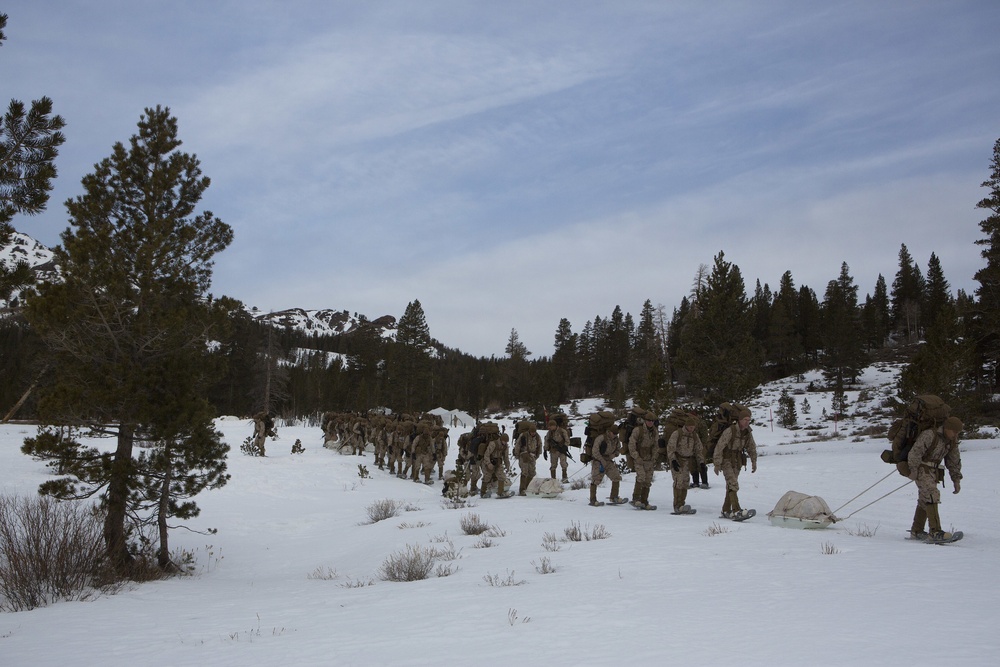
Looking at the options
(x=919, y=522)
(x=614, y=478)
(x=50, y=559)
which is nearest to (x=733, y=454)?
(x=919, y=522)

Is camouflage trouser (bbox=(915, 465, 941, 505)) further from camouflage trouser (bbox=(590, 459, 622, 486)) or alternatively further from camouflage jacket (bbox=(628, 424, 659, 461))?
camouflage trouser (bbox=(590, 459, 622, 486))

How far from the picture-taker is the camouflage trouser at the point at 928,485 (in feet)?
26.8

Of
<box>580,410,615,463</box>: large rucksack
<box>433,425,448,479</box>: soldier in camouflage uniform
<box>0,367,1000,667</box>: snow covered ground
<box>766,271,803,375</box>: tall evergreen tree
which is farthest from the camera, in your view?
<box>766,271,803,375</box>: tall evergreen tree

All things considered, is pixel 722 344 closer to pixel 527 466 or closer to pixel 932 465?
pixel 527 466

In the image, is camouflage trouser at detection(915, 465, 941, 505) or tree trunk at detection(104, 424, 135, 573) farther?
tree trunk at detection(104, 424, 135, 573)

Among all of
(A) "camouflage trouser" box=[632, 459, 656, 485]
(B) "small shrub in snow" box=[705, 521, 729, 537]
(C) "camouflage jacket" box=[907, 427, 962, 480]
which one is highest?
(C) "camouflage jacket" box=[907, 427, 962, 480]

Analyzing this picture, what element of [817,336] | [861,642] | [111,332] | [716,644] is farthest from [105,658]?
[817,336]

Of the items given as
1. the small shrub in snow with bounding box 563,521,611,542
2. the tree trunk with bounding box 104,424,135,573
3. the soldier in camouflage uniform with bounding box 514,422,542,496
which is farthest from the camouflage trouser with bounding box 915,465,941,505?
the tree trunk with bounding box 104,424,135,573

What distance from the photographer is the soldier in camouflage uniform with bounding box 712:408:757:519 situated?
34.9ft

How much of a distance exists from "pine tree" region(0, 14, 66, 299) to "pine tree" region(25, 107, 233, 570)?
0.58 meters

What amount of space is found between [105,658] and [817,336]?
75.0 meters

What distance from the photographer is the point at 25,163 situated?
869 cm

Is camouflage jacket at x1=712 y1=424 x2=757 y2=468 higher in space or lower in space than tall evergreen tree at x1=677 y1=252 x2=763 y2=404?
lower

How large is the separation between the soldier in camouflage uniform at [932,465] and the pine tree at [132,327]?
10.6 m
